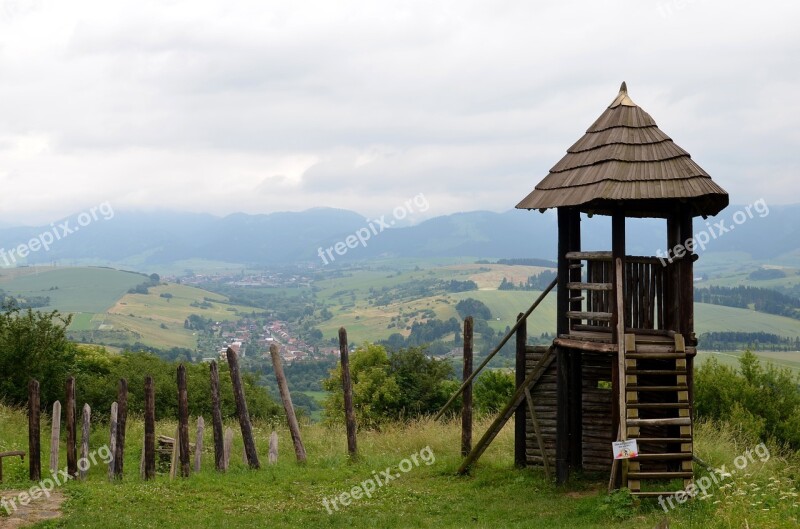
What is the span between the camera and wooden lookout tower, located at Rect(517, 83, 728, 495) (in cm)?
1353

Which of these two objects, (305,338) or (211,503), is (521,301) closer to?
(305,338)

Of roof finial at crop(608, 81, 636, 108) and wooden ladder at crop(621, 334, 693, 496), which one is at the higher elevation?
roof finial at crop(608, 81, 636, 108)

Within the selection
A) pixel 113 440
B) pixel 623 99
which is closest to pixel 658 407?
pixel 623 99

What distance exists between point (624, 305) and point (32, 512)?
1103 centimetres

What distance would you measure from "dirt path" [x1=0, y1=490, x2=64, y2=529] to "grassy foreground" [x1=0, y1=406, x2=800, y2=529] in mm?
208

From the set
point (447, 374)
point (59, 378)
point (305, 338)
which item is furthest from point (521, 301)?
point (59, 378)

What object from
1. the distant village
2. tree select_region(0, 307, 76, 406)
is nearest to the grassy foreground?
tree select_region(0, 307, 76, 406)

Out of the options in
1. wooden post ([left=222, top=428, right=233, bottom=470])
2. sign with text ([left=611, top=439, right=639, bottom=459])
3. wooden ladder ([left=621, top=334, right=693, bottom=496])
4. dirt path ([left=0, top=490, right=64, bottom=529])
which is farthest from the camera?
wooden post ([left=222, top=428, right=233, bottom=470])

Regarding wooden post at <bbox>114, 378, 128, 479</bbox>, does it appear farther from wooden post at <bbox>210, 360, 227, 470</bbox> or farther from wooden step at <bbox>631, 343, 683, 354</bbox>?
wooden step at <bbox>631, 343, 683, 354</bbox>

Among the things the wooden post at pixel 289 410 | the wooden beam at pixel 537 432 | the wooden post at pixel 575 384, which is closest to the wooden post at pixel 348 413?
the wooden post at pixel 289 410

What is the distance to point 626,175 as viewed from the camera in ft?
46.0

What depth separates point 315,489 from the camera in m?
15.1

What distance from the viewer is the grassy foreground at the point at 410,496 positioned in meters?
12.1

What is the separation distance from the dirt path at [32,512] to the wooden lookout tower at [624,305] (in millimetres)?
9164
